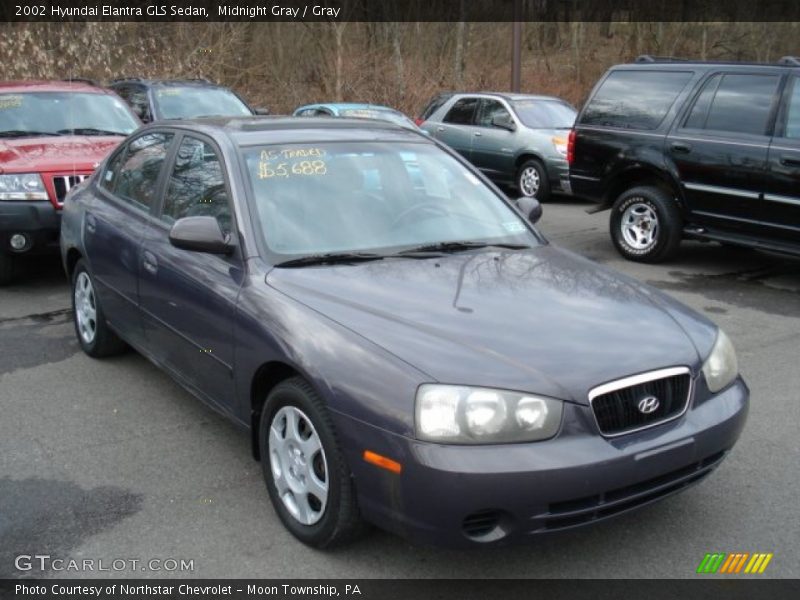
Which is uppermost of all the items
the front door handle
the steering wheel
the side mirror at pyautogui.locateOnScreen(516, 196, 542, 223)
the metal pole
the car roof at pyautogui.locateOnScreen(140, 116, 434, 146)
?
the metal pole

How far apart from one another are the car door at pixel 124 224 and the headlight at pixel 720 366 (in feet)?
9.74

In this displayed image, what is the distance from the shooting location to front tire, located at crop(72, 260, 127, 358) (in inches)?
208

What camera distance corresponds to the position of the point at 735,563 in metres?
3.13

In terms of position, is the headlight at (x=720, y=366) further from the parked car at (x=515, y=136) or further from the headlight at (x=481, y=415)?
the parked car at (x=515, y=136)

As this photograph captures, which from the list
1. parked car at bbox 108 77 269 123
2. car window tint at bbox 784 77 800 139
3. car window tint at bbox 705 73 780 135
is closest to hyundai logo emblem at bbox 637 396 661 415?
car window tint at bbox 784 77 800 139

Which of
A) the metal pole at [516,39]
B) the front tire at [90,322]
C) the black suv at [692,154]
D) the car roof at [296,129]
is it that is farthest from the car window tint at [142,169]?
the metal pole at [516,39]

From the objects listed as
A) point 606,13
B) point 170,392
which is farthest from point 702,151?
point 606,13

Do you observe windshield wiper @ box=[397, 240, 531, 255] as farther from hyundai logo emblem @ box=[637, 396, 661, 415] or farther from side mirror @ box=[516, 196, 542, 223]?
hyundai logo emblem @ box=[637, 396, 661, 415]

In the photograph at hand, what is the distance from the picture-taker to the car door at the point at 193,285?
364cm

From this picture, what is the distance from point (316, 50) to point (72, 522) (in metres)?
24.3

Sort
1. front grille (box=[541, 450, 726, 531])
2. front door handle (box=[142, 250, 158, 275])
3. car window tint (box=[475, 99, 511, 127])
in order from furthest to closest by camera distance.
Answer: car window tint (box=[475, 99, 511, 127])
front door handle (box=[142, 250, 158, 275])
front grille (box=[541, 450, 726, 531])

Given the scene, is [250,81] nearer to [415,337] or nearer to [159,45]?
[159,45]

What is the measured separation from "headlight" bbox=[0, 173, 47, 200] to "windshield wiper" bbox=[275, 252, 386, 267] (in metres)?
4.34

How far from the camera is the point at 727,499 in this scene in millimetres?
3604
